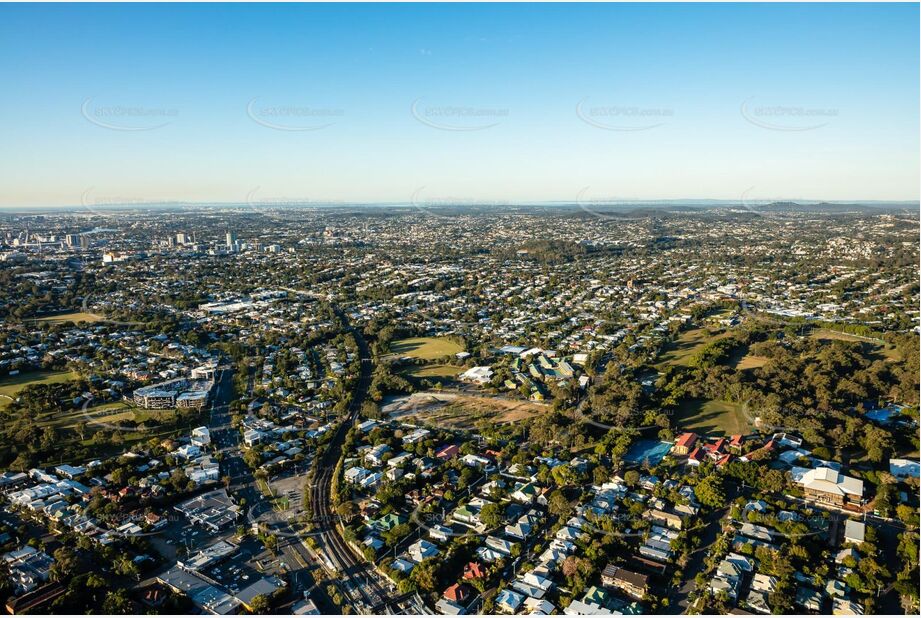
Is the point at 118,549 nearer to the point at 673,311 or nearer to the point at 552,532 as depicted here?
the point at 552,532

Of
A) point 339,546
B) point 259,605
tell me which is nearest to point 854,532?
point 339,546

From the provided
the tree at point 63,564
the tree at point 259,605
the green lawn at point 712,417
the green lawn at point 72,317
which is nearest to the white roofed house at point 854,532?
the green lawn at point 712,417

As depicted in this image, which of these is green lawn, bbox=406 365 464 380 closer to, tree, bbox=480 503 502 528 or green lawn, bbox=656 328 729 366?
green lawn, bbox=656 328 729 366

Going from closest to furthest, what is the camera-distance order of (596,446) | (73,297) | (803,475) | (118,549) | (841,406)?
(118,549)
(803,475)
(596,446)
(841,406)
(73,297)

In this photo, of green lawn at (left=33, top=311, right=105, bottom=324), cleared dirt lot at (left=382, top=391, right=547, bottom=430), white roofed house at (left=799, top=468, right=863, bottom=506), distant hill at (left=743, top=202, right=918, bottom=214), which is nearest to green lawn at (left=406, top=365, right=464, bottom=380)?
cleared dirt lot at (left=382, top=391, right=547, bottom=430)

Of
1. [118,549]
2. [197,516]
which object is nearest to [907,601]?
[197,516]
